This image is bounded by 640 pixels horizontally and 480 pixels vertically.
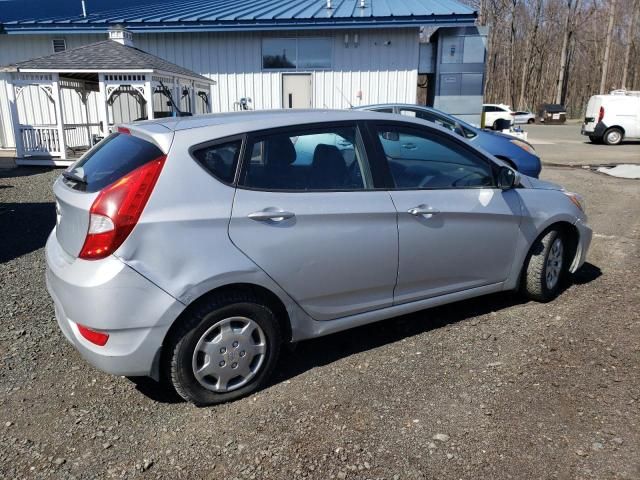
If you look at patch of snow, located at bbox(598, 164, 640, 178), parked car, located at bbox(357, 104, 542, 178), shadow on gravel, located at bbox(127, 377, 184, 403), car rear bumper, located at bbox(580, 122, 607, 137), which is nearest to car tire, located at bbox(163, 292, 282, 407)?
shadow on gravel, located at bbox(127, 377, 184, 403)

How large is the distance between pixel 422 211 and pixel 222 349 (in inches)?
61.6

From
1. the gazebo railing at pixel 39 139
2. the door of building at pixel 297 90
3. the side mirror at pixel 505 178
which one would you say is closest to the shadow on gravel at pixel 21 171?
the gazebo railing at pixel 39 139

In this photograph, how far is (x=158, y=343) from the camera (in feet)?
9.25

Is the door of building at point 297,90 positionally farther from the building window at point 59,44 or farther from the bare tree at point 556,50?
the bare tree at point 556,50

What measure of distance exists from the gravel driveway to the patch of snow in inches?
386

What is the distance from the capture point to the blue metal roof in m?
15.1

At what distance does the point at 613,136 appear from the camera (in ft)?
71.9

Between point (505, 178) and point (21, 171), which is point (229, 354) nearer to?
point (505, 178)

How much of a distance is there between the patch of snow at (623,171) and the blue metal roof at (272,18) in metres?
5.54

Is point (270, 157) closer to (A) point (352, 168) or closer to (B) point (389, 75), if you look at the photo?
(A) point (352, 168)

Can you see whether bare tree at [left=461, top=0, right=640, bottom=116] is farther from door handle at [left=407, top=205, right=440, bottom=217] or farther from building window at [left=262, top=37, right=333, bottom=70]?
door handle at [left=407, top=205, right=440, bottom=217]

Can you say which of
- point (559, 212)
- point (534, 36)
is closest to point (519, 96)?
point (534, 36)

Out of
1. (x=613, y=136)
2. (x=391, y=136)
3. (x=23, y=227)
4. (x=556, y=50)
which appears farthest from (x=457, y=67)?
(x=556, y=50)

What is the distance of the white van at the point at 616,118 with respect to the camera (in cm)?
2152
